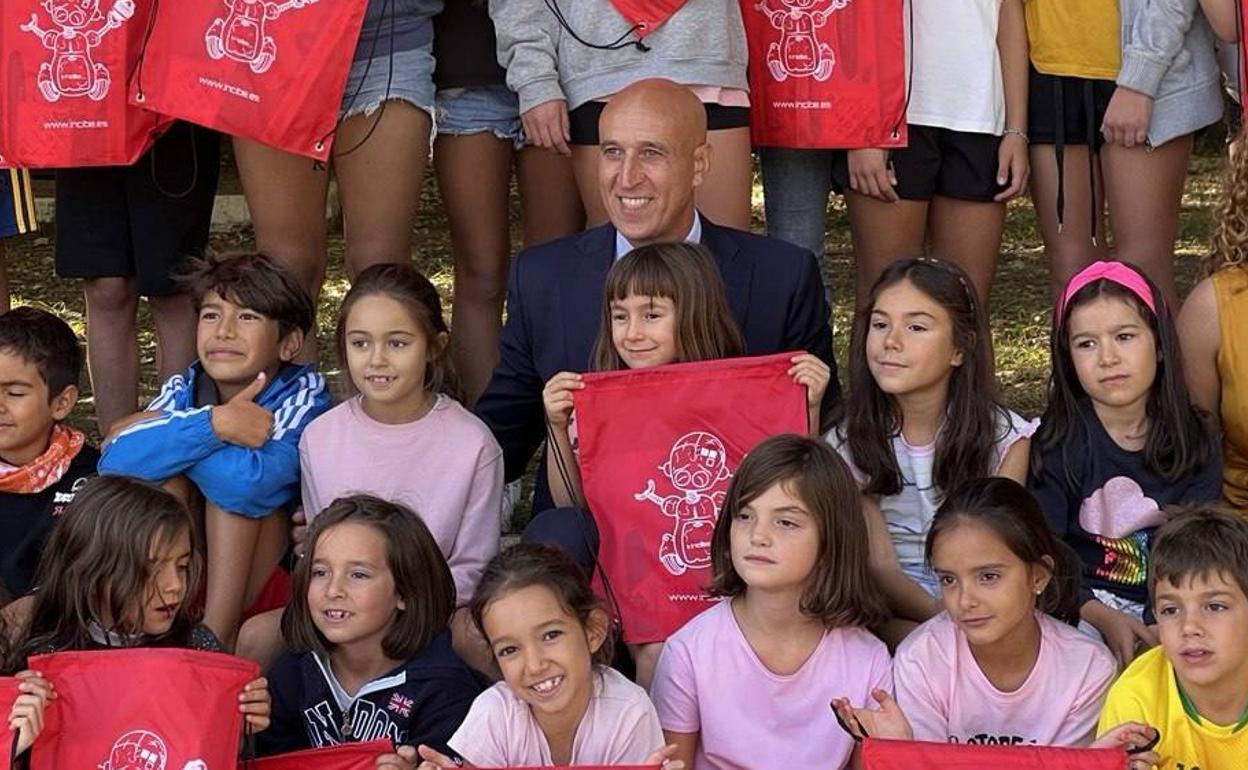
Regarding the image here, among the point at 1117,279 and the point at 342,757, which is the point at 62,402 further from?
the point at 1117,279

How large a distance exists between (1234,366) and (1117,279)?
0.39 metres

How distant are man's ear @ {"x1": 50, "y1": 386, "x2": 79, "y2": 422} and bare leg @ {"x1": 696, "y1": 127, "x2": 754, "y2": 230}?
160 centimetres

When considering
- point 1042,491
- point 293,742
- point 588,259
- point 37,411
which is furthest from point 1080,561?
point 37,411

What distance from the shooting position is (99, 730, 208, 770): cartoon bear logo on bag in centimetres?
371

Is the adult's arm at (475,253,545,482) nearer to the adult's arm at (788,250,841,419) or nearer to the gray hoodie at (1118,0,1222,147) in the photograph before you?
the adult's arm at (788,250,841,419)

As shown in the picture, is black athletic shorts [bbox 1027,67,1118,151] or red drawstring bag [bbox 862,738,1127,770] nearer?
red drawstring bag [bbox 862,738,1127,770]

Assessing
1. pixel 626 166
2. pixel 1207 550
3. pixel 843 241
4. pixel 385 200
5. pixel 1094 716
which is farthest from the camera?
pixel 843 241

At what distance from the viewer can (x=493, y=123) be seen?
16.7ft

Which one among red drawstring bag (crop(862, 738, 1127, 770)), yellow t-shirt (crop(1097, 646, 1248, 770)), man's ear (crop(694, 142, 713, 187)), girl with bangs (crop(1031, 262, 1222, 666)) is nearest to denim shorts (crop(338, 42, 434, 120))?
man's ear (crop(694, 142, 713, 187))

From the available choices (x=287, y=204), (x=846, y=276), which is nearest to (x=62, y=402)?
(x=287, y=204)

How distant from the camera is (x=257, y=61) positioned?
4.70 m

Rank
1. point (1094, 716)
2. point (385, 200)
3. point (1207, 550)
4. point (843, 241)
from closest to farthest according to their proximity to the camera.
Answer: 1. point (1207, 550)
2. point (1094, 716)
3. point (385, 200)
4. point (843, 241)

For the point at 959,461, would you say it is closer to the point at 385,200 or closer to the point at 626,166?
the point at 626,166

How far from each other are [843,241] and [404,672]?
18.8 feet
